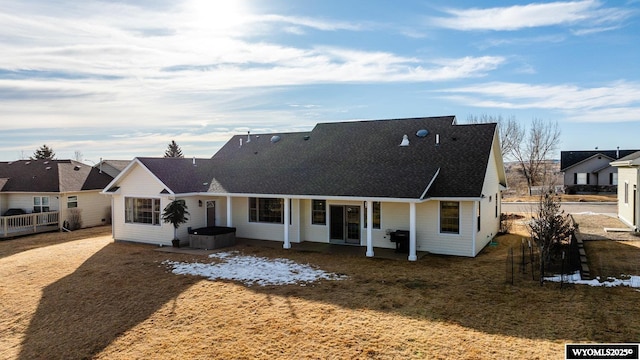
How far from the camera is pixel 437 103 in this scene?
109 ft

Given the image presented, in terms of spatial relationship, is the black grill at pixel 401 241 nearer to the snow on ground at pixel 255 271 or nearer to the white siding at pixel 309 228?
the white siding at pixel 309 228

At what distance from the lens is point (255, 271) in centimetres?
1344

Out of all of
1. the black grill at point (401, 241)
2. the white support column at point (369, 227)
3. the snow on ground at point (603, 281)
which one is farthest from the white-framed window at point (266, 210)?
the snow on ground at point (603, 281)

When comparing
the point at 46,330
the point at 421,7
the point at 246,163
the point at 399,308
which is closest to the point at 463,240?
the point at 399,308

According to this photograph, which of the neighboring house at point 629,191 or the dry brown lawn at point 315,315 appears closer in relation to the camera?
the dry brown lawn at point 315,315

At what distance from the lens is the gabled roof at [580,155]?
44.0 metres

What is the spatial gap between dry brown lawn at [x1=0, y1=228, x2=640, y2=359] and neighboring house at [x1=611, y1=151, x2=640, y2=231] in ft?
30.7

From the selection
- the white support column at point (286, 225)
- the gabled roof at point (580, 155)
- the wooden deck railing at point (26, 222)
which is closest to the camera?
the white support column at point (286, 225)

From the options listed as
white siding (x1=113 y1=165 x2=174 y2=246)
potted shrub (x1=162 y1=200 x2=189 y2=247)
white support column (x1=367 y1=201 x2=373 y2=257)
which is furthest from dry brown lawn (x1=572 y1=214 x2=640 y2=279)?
white siding (x1=113 y1=165 x2=174 y2=246)

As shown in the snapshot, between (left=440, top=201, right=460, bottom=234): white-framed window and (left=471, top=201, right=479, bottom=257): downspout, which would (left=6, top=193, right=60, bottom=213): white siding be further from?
(left=471, top=201, right=479, bottom=257): downspout

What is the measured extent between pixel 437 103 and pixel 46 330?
1208 inches

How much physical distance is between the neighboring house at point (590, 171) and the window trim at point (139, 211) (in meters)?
42.2

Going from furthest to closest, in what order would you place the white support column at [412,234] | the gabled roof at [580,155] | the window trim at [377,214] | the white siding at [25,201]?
the gabled roof at [580,155]
the white siding at [25,201]
the window trim at [377,214]
the white support column at [412,234]

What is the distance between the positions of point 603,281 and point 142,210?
1853 centimetres
